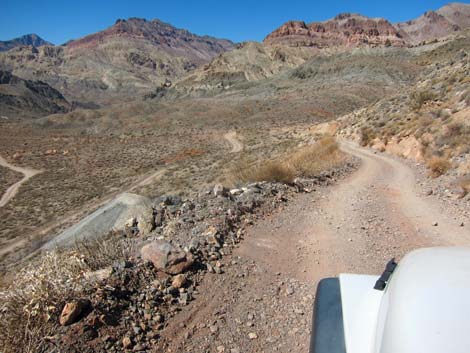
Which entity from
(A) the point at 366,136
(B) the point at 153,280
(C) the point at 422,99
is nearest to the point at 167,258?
(B) the point at 153,280

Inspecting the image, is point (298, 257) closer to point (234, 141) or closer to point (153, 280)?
point (153, 280)

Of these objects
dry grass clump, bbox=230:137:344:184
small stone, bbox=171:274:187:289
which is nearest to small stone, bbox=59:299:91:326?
small stone, bbox=171:274:187:289

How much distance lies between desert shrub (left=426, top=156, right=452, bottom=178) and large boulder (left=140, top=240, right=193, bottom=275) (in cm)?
947

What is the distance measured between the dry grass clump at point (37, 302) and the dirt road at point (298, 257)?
1.27 metres

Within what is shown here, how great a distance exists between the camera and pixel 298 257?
238 inches

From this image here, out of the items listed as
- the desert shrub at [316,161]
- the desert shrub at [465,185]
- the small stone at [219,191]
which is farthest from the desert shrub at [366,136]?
the small stone at [219,191]

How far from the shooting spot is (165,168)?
1238 inches

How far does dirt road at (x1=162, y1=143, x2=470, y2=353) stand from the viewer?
13.4 ft

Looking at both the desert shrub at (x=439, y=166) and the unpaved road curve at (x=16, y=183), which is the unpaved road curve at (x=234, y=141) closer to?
the unpaved road curve at (x=16, y=183)

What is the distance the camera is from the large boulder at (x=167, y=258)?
16.2 feet

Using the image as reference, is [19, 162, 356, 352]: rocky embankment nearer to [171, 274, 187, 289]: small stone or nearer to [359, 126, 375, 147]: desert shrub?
[171, 274, 187, 289]: small stone

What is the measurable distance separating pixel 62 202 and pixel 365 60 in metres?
86.5

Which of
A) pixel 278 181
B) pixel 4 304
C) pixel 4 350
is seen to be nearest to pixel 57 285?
pixel 4 304

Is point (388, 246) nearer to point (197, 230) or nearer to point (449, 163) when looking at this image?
point (197, 230)
